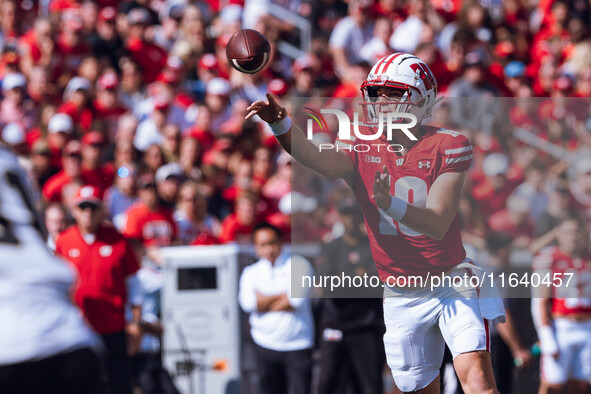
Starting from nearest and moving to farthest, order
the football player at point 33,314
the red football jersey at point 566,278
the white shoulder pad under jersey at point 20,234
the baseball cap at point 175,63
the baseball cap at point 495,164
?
the football player at point 33,314 → the white shoulder pad under jersey at point 20,234 → the red football jersey at point 566,278 → the baseball cap at point 495,164 → the baseball cap at point 175,63

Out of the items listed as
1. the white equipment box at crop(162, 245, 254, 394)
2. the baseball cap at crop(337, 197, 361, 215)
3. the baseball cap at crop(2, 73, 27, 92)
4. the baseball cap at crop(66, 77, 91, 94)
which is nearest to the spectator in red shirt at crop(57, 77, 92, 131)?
the baseball cap at crop(66, 77, 91, 94)

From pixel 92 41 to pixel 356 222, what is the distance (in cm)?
466

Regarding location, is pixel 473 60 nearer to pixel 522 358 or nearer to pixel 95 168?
pixel 522 358

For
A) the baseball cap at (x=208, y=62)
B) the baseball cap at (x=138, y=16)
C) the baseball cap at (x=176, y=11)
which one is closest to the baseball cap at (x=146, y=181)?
the baseball cap at (x=208, y=62)

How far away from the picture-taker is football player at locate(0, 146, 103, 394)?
3.50 m

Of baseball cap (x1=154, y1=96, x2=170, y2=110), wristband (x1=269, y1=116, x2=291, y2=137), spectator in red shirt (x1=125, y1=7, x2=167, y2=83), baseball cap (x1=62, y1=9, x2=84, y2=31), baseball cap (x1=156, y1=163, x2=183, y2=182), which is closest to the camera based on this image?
wristband (x1=269, y1=116, x2=291, y2=137)

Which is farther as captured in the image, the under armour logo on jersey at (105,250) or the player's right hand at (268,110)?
the under armour logo on jersey at (105,250)

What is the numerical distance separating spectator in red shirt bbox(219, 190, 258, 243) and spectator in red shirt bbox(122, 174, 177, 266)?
47 cm

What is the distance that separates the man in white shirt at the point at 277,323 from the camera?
793cm

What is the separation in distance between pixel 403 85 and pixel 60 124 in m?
5.02

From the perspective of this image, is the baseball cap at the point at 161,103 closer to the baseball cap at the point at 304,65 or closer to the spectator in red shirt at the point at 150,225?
the baseball cap at the point at 304,65

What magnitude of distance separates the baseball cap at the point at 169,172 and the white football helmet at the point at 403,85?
11.7 feet

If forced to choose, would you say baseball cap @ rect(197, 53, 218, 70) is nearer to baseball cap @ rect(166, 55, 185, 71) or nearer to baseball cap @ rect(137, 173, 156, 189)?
baseball cap @ rect(166, 55, 185, 71)

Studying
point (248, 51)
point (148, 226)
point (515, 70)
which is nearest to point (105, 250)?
point (148, 226)
